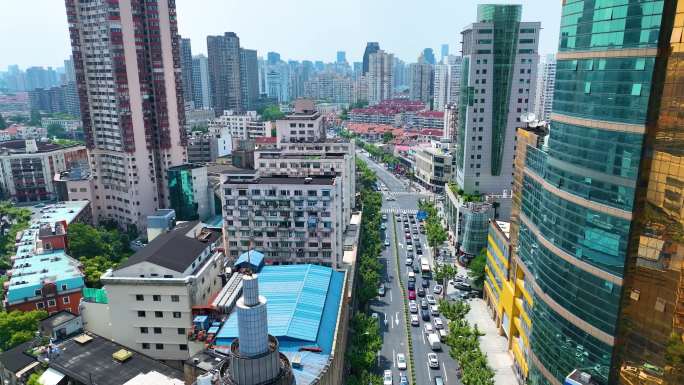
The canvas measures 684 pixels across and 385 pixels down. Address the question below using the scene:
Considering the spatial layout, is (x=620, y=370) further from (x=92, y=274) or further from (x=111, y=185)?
(x=111, y=185)

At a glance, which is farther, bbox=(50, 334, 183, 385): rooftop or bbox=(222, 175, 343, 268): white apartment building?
bbox=(222, 175, 343, 268): white apartment building

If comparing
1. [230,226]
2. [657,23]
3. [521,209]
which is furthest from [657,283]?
[230,226]

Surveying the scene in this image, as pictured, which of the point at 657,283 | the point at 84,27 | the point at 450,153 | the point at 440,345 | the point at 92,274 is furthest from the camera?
the point at 450,153

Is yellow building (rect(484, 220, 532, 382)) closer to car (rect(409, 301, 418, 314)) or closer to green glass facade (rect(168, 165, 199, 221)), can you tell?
car (rect(409, 301, 418, 314))

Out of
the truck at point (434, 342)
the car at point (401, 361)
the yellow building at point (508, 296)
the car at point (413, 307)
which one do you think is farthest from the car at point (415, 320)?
the yellow building at point (508, 296)

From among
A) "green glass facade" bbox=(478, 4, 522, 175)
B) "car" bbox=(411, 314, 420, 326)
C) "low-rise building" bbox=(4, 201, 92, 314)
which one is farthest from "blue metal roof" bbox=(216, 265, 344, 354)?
"green glass facade" bbox=(478, 4, 522, 175)

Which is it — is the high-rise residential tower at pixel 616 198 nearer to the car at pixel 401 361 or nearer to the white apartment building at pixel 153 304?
the car at pixel 401 361

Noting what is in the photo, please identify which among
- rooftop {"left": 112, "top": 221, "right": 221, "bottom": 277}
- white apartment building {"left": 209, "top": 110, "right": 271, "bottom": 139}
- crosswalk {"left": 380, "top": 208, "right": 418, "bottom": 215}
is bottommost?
crosswalk {"left": 380, "top": 208, "right": 418, "bottom": 215}
